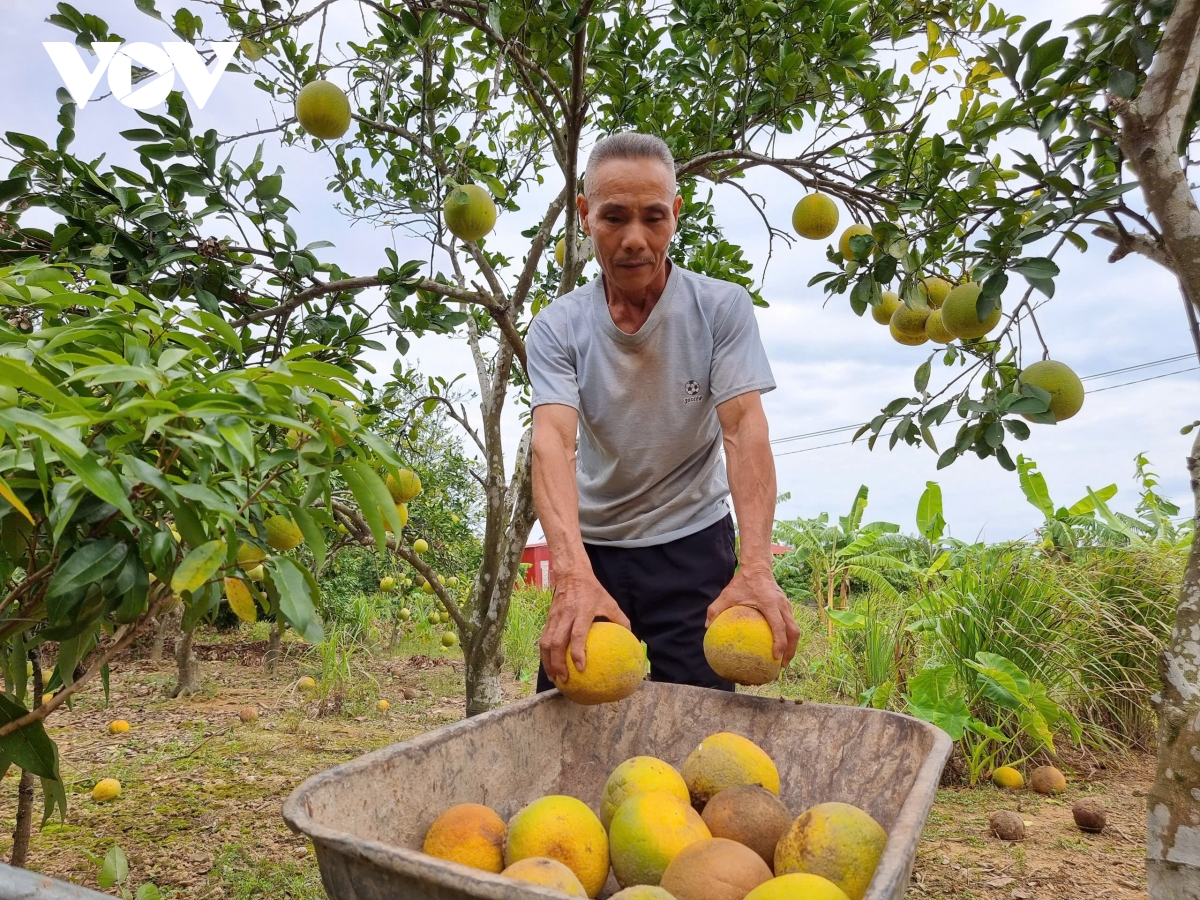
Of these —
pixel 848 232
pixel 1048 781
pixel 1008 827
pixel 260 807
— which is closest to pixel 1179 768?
pixel 1008 827

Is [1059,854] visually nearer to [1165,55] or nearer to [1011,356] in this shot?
[1011,356]

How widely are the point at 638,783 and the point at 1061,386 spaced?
1659 millimetres

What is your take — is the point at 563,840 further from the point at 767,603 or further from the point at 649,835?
the point at 767,603

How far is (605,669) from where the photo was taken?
1598 millimetres

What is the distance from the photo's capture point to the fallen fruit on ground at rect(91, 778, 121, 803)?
363cm

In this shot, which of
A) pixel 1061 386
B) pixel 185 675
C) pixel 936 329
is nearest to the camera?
pixel 1061 386

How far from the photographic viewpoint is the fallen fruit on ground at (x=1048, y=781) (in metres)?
3.97

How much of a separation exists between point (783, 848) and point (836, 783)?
51 centimetres

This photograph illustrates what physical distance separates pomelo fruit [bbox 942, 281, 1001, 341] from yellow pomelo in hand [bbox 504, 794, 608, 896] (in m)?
1.77

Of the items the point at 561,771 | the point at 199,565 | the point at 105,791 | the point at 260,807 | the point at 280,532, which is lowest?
the point at 260,807

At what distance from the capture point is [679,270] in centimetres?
256

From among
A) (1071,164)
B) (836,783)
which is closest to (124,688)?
(836,783)

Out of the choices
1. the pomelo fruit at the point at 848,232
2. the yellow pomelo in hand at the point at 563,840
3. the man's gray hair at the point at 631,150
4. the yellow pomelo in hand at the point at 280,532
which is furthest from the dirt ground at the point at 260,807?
the man's gray hair at the point at 631,150

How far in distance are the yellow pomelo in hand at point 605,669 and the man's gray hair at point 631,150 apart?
124 centimetres
